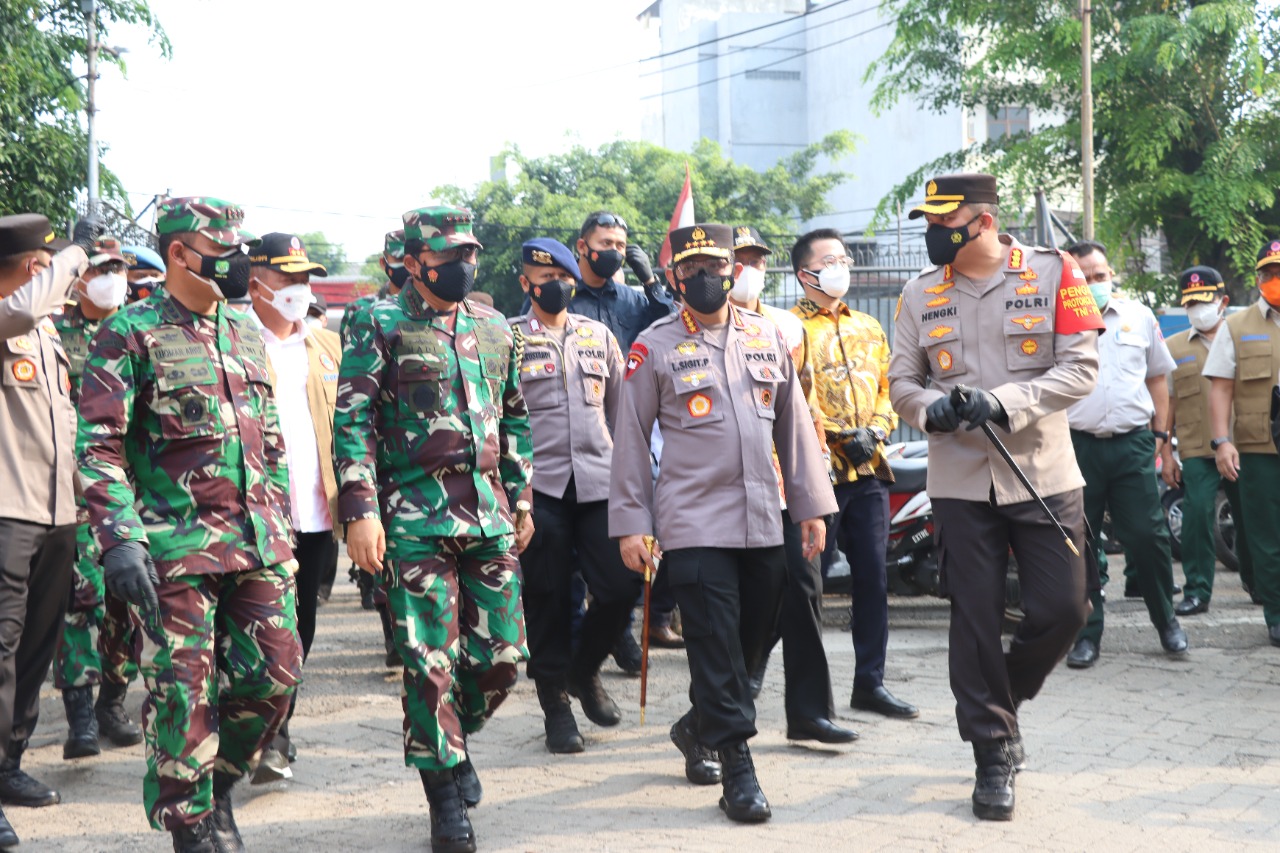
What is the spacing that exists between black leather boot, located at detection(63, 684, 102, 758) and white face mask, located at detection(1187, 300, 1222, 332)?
25.4 feet

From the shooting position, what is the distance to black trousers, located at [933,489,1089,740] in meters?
5.09

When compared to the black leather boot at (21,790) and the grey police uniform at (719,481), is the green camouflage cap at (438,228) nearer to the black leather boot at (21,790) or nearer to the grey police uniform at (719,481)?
the grey police uniform at (719,481)

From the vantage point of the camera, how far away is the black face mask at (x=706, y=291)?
5.33m

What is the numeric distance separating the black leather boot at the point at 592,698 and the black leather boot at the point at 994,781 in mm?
1938

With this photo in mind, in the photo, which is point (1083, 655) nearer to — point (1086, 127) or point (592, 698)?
point (592, 698)

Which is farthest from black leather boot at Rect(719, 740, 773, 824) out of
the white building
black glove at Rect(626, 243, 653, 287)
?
the white building

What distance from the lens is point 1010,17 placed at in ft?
85.1

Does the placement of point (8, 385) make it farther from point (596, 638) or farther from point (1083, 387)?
point (1083, 387)

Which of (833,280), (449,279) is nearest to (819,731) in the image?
(833,280)

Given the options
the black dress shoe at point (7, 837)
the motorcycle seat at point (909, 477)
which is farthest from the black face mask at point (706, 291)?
the motorcycle seat at point (909, 477)

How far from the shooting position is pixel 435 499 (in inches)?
192

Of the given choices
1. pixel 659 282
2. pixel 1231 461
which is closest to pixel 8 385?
pixel 659 282

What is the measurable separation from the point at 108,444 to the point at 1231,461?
6720 mm

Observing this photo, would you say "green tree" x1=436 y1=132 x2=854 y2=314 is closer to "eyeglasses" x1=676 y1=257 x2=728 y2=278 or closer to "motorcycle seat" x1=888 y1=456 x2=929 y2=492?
"motorcycle seat" x1=888 y1=456 x2=929 y2=492
